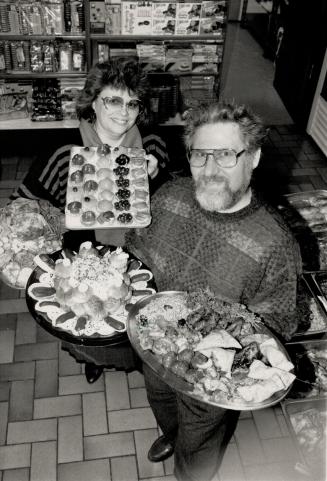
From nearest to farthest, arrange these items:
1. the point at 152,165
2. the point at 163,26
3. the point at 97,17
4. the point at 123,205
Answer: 1. the point at 123,205
2. the point at 152,165
3. the point at 97,17
4. the point at 163,26

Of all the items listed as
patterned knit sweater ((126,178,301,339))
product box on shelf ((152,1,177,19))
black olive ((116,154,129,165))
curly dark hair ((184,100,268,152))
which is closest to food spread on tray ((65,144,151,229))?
black olive ((116,154,129,165))

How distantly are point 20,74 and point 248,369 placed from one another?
163 inches

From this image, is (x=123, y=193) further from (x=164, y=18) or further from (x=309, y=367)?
(x=164, y=18)

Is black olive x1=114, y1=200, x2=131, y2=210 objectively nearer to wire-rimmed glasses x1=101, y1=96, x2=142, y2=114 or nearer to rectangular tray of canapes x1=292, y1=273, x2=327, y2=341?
wire-rimmed glasses x1=101, y1=96, x2=142, y2=114

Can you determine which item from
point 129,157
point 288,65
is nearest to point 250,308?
point 129,157

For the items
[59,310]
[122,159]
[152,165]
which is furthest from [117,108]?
[59,310]

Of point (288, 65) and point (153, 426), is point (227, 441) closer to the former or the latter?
point (153, 426)

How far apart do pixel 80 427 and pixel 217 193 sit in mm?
1822

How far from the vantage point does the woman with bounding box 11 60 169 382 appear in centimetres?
262

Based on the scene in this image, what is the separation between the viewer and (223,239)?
6.82 feet

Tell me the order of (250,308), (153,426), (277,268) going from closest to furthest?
1. (277,268)
2. (250,308)
3. (153,426)

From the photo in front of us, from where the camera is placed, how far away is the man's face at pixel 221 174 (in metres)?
2.04

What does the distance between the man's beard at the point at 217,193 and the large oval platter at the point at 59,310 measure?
478mm

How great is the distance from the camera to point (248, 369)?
1.85 meters
